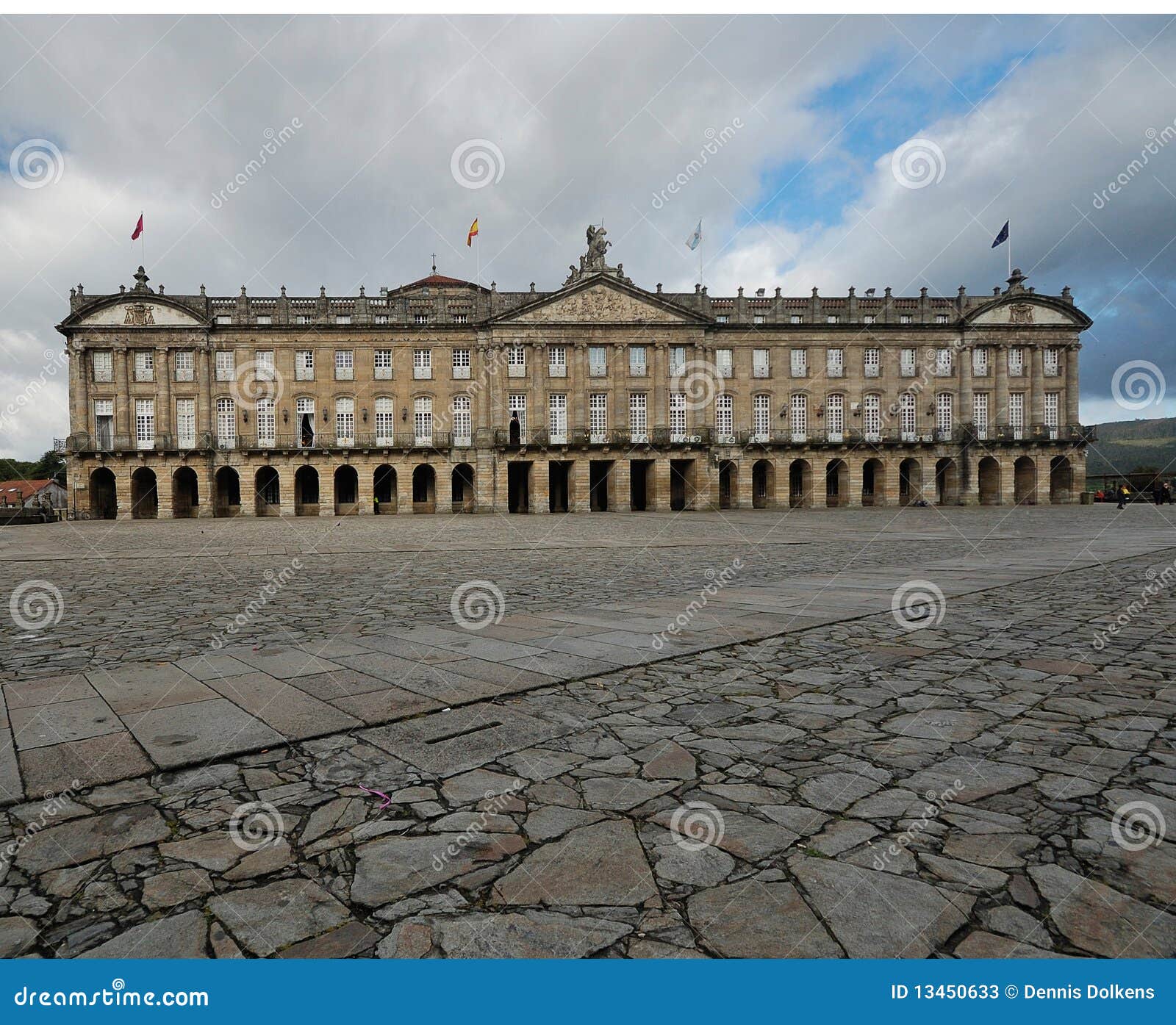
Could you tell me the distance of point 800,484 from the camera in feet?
156

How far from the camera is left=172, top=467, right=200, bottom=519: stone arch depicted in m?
41.3

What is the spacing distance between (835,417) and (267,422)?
35327 mm

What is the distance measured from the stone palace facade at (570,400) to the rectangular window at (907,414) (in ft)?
0.58

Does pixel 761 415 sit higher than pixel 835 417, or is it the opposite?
pixel 761 415

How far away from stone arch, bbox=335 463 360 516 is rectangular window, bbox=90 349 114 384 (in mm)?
13512

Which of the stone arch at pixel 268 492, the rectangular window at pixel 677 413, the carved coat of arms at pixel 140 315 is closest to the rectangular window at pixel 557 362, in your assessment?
the rectangular window at pixel 677 413

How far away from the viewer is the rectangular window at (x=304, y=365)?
4234 centimetres

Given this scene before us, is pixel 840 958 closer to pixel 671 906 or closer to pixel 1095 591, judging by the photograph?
pixel 671 906

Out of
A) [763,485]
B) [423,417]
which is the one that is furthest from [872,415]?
[423,417]

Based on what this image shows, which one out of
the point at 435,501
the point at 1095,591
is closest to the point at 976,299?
the point at 435,501

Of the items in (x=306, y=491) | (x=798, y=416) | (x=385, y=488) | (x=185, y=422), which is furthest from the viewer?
(x=798, y=416)

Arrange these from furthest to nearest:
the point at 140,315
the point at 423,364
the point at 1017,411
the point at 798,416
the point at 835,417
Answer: the point at 1017,411
the point at 835,417
the point at 798,416
the point at 423,364
the point at 140,315

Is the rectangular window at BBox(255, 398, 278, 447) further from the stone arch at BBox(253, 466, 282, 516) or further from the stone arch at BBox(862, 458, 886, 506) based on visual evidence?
the stone arch at BBox(862, 458, 886, 506)

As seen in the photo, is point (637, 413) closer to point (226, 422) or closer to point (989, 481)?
point (989, 481)
